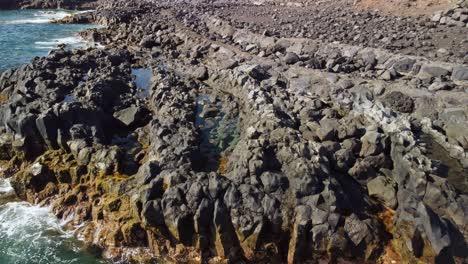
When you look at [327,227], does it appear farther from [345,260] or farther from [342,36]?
[342,36]

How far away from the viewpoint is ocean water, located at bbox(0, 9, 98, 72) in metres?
37.6

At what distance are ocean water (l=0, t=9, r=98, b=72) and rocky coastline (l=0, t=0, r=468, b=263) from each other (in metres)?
7.16

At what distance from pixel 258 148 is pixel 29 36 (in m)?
39.9

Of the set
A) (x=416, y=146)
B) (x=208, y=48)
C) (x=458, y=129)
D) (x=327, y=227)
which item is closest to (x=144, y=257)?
(x=327, y=227)

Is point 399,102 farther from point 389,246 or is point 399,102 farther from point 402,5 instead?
point 402,5

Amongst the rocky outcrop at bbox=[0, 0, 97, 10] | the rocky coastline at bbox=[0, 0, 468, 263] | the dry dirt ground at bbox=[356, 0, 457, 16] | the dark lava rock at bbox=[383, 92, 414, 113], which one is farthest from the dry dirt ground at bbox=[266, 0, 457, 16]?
the rocky outcrop at bbox=[0, 0, 97, 10]

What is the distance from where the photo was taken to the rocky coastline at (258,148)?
1388cm

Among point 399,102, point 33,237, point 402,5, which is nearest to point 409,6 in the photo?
point 402,5

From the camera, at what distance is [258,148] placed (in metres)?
16.5

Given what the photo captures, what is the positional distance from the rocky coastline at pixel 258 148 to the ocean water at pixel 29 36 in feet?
23.5

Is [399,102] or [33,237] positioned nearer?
[33,237]

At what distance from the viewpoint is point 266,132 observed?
18469mm

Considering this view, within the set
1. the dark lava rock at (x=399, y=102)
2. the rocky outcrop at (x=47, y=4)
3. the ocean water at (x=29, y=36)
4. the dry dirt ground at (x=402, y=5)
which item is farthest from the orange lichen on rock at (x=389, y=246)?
the rocky outcrop at (x=47, y=4)

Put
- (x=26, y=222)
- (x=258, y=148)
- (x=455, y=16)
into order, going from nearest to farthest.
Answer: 1. (x=26, y=222)
2. (x=258, y=148)
3. (x=455, y=16)
